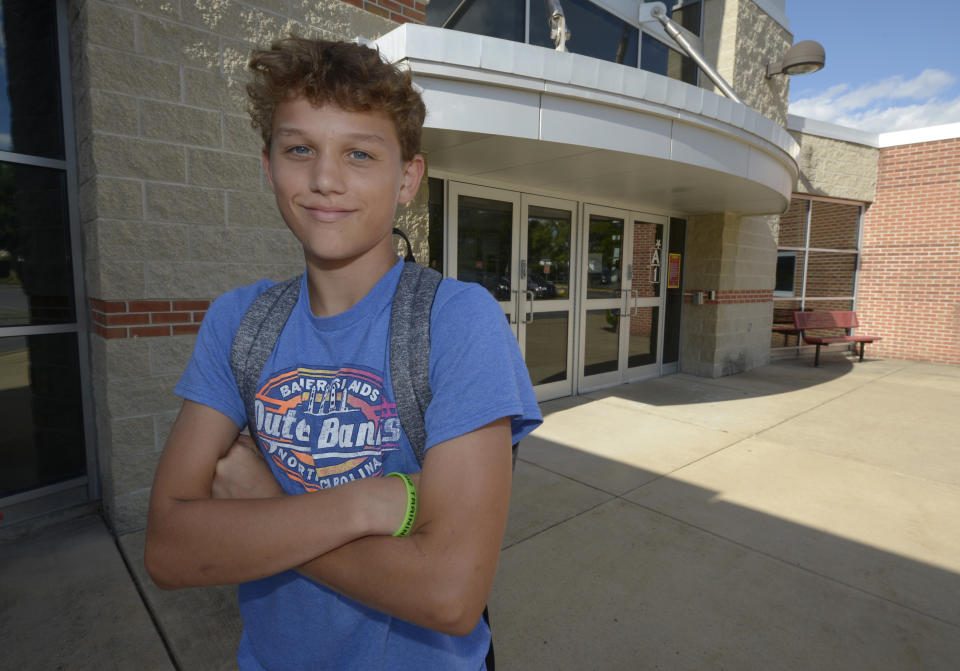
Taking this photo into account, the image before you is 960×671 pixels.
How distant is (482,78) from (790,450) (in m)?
4.26

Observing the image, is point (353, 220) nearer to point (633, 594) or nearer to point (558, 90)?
point (633, 594)

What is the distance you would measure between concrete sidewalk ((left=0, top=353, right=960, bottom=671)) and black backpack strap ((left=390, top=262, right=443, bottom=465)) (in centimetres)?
179

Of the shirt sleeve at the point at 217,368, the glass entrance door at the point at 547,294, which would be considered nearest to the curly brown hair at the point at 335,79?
the shirt sleeve at the point at 217,368

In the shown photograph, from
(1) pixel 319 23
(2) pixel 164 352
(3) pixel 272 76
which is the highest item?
(1) pixel 319 23

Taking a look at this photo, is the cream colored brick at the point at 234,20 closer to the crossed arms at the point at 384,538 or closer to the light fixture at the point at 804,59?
the crossed arms at the point at 384,538

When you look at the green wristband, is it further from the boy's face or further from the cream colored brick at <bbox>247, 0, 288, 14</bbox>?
the cream colored brick at <bbox>247, 0, 288, 14</bbox>

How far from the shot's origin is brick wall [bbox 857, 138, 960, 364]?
389 inches

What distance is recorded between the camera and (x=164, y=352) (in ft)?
10.6

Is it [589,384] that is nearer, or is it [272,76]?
[272,76]

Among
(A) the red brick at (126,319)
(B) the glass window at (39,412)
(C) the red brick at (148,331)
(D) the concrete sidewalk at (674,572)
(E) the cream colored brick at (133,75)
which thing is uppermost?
(E) the cream colored brick at (133,75)

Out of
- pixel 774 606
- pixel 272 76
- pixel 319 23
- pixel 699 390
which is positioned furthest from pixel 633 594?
pixel 699 390

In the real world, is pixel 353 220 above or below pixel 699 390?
above

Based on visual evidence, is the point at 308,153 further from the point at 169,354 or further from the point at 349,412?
the point at 169,354

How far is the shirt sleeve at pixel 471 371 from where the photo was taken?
89 centimetres
